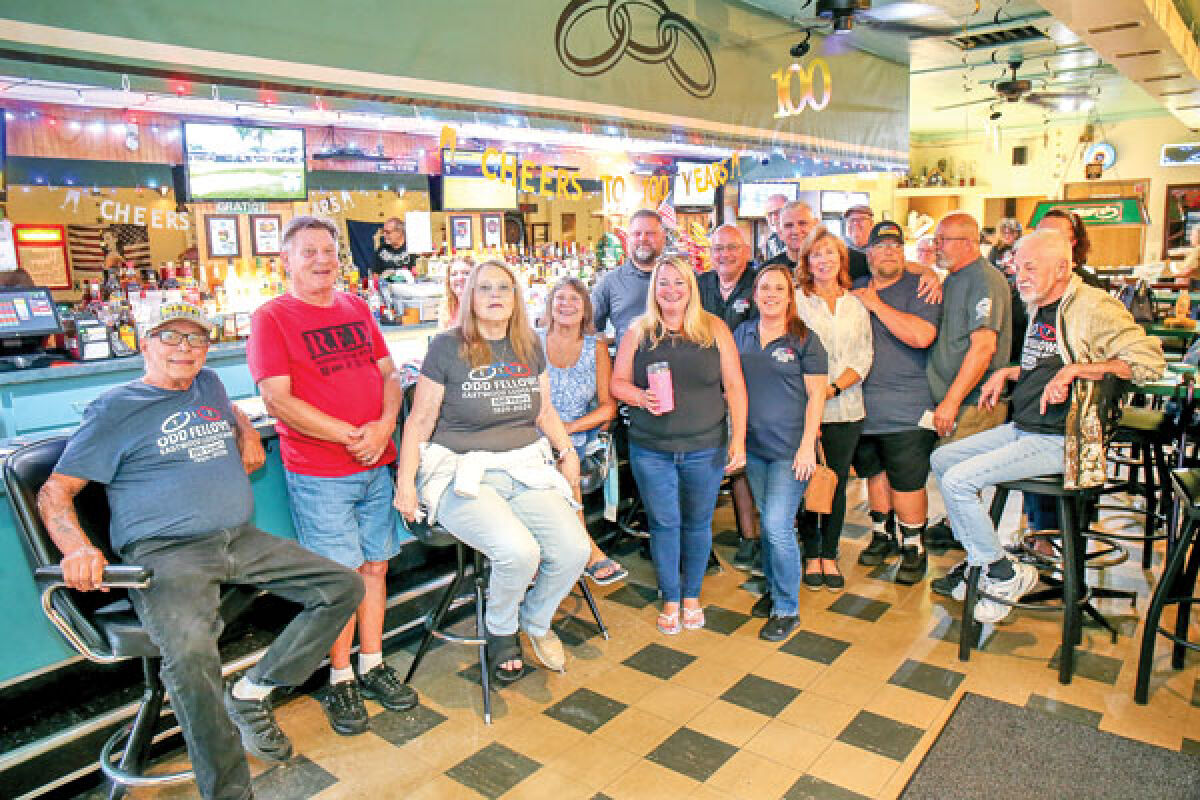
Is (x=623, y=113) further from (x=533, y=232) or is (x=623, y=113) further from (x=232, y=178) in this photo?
(x=533, y=232)

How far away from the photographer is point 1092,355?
3.17 meters

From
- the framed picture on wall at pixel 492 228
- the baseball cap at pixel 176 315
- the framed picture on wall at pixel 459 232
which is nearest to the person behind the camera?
the baseball cap at pixel 176 315

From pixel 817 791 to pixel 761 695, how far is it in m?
0.58

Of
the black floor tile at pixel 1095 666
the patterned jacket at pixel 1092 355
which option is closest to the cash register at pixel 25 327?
the patterned jacket at pixel 1092 355

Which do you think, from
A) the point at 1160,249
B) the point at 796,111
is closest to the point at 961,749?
the point at 796,111

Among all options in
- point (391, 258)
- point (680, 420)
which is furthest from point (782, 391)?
point (391, 258)

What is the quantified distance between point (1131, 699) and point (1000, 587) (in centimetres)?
57

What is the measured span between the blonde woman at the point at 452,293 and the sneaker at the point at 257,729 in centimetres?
157

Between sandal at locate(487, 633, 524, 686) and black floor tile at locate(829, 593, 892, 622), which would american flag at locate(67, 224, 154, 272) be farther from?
black floor tile at locate(829, 593, 892, 622)

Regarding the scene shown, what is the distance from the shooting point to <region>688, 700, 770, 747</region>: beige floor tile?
288 cm

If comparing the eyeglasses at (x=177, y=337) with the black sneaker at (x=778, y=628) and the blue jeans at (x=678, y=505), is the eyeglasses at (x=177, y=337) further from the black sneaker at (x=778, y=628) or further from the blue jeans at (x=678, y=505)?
the black sneaker at (x=778, y=628)

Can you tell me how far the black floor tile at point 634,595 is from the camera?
398cm

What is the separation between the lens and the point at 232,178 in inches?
240

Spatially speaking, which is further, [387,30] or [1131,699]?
[387,30]
